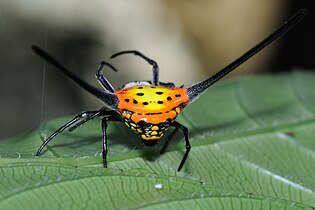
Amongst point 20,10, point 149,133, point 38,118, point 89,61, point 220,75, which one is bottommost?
point 38,118

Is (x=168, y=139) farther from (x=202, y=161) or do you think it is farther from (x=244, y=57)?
(x=244, y=57)

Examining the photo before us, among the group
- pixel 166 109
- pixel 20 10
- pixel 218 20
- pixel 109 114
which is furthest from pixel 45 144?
pixel 218 20

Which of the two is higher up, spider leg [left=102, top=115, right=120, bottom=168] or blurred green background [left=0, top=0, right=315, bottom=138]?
spider leg [left=102, top=115, right=120, bottom=168]

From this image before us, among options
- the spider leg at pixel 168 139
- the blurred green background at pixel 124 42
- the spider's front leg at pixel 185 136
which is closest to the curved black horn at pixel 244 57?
the spider's front leg at pixel 185 136

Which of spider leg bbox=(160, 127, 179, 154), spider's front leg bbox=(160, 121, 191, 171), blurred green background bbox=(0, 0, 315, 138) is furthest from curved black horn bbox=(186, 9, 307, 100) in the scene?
blurred green background bbox=(0, 0, 315, 138)

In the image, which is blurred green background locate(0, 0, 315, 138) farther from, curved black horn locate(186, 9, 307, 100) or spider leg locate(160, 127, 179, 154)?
curved black horn locate(186, 9, 307, 100)

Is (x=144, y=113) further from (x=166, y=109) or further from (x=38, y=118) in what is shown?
(x=38, y=118)
